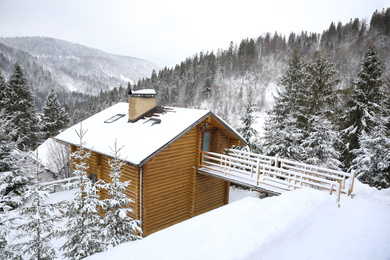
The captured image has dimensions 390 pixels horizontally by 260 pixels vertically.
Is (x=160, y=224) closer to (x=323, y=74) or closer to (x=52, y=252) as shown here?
(x=52, y=252)

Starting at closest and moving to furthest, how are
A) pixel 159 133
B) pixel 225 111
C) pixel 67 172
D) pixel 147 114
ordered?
1. pixel 159 133
2. pixel 147 114
3. pixel 67 172
4. pixel 225 111

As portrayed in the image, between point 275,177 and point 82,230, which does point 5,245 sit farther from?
point 275,177

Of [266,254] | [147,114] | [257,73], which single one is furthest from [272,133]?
[257,73]

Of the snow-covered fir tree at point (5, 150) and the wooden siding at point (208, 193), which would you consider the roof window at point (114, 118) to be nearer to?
the snow-covered fir tree at point (5, 150)

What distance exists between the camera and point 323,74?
20609mm

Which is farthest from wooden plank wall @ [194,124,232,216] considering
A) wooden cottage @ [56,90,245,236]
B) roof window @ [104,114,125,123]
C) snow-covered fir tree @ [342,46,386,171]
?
snow-covered fir tree @ [342,46,386,171]

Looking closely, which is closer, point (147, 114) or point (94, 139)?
point (94, 139)

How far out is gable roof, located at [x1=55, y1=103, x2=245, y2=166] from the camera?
12156 millimetres

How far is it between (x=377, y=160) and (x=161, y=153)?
15.0m

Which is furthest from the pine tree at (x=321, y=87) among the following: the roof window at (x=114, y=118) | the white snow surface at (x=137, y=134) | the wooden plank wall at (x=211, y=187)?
the roof window at (x=114, y=118)

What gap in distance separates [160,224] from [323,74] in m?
18.1

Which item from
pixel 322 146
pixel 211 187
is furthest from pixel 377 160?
pixel 211 187

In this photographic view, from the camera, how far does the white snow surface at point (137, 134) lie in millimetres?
12266

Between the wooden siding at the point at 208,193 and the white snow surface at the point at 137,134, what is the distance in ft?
11.8
